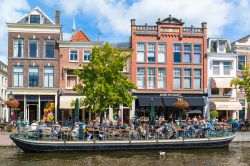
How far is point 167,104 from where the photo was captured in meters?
45.7

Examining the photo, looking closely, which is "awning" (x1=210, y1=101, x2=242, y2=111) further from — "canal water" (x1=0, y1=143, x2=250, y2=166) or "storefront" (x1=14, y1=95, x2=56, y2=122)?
"storefront" (x1=14, y1=95, x2=56, y2=122)

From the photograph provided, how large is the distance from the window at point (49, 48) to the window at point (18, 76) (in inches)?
125

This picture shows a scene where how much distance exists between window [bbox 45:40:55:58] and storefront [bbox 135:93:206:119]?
10.3m

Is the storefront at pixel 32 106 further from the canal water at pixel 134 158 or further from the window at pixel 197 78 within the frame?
the window at pixel 197 78

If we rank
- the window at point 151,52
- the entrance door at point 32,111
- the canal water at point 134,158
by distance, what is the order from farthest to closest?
the window at point 151,52 < the entrance door at point 32,111 < the canal water at point 134,158

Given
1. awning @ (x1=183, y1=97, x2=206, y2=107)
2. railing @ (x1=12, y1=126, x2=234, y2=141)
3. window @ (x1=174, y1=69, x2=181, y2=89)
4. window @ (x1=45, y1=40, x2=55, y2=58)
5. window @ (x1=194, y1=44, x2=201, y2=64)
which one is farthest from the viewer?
window @ (x1=194, y1=44, x2=201, y2=64)

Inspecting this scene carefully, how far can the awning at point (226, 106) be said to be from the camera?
4638 cm

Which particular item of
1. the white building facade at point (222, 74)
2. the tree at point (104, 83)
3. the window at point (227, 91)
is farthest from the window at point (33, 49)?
the window at point (227, 91)

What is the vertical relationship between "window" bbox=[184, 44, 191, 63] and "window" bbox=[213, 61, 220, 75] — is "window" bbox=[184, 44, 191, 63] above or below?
above

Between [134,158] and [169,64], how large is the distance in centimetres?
2204

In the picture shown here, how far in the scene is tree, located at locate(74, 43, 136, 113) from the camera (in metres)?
36.8

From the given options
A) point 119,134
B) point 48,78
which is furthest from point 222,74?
point 119,134

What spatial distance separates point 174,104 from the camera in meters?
43.0

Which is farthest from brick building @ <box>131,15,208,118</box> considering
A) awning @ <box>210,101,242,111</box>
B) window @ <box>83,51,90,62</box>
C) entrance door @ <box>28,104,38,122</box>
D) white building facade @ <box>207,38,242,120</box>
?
entrance door @ <box>28,104,38,122</box>
